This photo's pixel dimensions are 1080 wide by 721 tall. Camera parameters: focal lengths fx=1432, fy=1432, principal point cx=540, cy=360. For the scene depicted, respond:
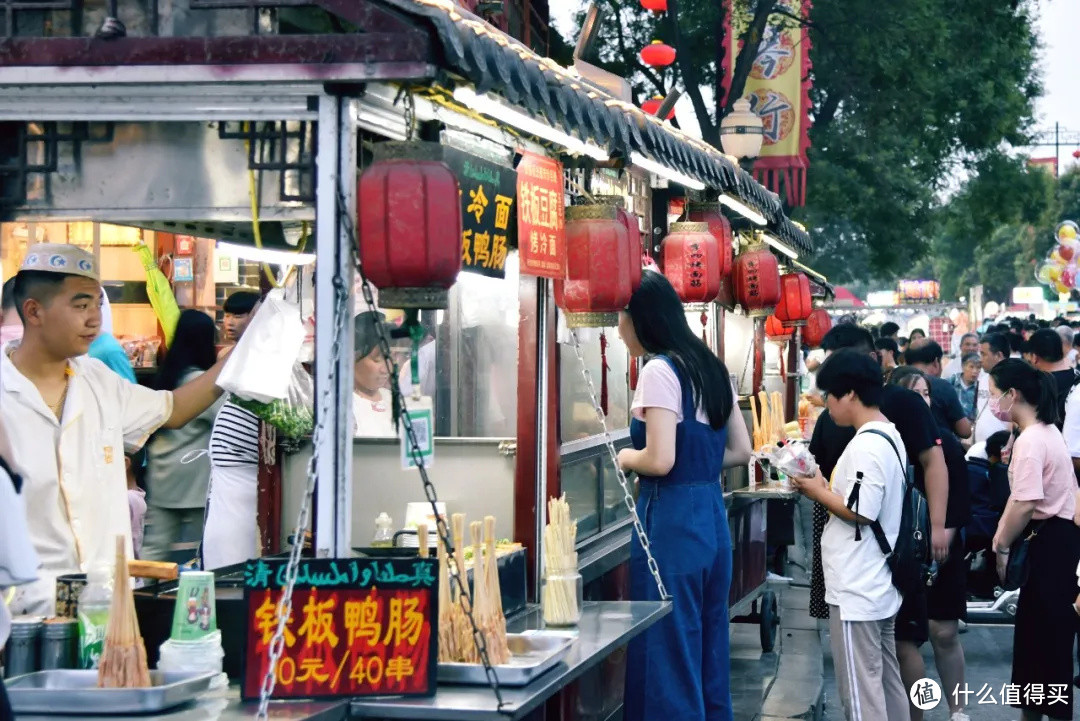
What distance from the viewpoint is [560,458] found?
7.04m

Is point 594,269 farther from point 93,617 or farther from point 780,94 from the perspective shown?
point 780,94

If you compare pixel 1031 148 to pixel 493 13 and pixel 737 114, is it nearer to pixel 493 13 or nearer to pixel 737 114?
pixel 737 114

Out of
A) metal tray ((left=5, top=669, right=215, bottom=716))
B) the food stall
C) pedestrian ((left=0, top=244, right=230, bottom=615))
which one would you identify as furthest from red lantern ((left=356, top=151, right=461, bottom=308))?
metal tray ((left=5, top=669, right=215, bottom=716))

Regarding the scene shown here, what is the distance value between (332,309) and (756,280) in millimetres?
7532

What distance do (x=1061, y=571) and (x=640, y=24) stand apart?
1814 cm

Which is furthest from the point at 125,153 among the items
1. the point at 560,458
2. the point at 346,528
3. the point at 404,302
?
the point at 560,458

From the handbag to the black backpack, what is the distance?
3.55 feet

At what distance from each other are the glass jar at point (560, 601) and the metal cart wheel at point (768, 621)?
5800 mm

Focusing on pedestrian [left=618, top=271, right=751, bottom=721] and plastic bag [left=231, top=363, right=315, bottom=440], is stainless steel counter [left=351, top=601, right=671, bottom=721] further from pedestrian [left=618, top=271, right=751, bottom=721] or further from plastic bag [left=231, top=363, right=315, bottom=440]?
plastic bag [left=231, top=363, right=315, bottom=440]

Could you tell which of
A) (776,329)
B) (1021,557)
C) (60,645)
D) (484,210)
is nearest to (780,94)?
(776,329)

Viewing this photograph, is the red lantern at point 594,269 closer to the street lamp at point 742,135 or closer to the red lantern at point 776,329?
the red lantern at point 776,329

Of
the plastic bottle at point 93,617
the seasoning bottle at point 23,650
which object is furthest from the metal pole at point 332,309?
the seasoning bottle at point 23,650

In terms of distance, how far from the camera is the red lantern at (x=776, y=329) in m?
16.0

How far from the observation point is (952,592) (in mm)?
8906
